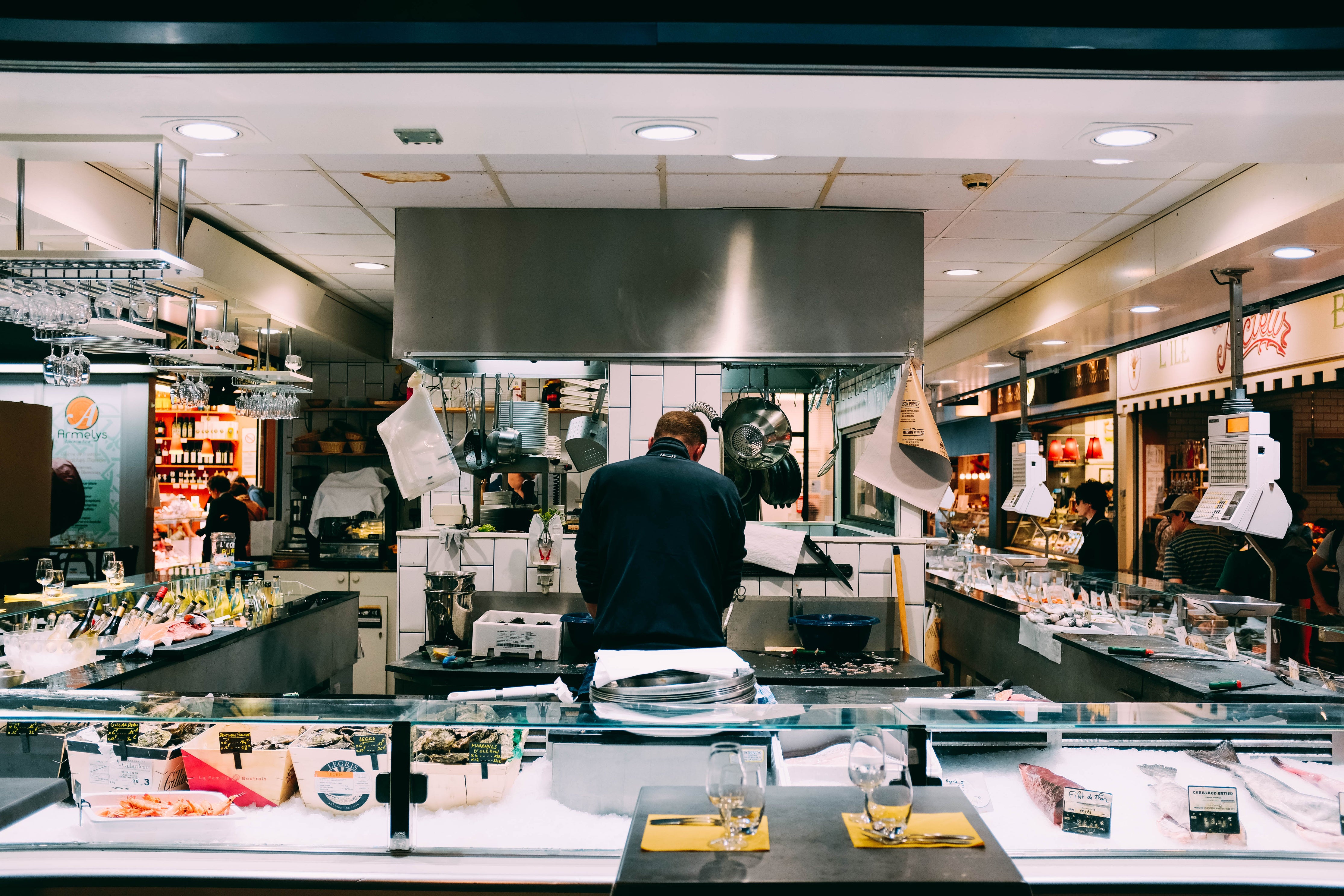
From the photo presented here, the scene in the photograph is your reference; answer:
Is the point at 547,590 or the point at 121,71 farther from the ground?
the point at 121,71

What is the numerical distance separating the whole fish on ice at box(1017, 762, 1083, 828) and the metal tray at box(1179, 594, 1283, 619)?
8.22 feet

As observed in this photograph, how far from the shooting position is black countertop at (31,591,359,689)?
312cm

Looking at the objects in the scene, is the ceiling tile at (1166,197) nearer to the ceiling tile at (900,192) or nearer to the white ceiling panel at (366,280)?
the ceiling tile at (900,192)

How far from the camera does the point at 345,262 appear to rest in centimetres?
607

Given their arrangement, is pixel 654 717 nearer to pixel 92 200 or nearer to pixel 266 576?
pixel 92 200

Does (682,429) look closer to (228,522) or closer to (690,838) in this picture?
(690,838)

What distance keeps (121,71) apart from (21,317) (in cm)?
174

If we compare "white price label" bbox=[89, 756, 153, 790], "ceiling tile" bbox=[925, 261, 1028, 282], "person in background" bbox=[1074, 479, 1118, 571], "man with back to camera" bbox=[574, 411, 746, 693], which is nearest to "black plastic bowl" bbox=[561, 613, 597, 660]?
"man with back to camera" bbox=[574, 411, 746, 693]

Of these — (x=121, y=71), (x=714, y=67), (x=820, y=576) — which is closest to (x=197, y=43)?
(x=121, y=71)

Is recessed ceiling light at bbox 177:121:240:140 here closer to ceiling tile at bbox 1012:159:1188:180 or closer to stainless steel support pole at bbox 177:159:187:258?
stainless steel support pole at bbox 177:159:187:258

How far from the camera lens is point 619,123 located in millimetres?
2754

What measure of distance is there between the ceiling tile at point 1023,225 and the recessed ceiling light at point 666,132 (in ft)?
7.96

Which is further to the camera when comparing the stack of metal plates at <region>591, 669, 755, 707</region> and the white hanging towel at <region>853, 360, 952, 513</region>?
the white hanging towel at <region>853, 360, 952, 513</region>

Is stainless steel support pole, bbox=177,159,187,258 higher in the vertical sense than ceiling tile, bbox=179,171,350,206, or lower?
lower
